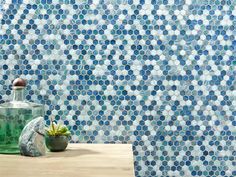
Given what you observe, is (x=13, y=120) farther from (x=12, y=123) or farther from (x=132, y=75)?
(x=132, y=75)

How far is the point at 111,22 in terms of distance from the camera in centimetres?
183

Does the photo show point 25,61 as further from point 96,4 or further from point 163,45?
point 163,45

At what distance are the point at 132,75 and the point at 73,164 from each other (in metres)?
0.61

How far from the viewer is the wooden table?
1.19 m

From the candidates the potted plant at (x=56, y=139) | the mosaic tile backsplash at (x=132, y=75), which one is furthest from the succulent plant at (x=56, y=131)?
the mosaic tile backsplash at (x=132, y=75)

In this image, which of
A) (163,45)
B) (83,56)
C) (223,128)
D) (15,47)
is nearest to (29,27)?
(15,47)

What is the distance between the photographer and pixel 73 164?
1295 mm

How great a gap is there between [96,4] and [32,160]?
740 millimetres

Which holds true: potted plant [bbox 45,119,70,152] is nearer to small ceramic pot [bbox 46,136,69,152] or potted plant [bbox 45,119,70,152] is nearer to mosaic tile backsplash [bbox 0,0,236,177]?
small ceramic pot [bbox 46,136,69,152]

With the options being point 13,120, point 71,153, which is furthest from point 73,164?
point 13,120

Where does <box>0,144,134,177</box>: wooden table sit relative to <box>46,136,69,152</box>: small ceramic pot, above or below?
below

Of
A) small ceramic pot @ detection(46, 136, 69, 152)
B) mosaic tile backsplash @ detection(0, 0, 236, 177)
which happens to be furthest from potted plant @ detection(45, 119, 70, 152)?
mosaic tile backsplash @ detection(0, 0, 236, 177)

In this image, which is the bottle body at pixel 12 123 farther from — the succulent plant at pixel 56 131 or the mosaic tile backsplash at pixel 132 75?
the mosaic tile backsplash at pixel 132 75

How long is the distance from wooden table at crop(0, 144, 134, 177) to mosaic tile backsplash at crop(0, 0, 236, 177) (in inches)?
11.3
